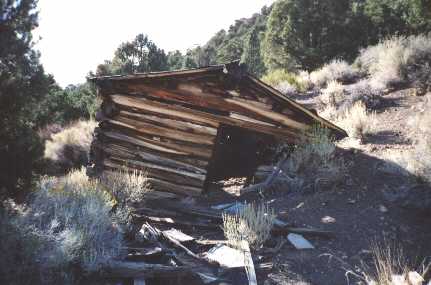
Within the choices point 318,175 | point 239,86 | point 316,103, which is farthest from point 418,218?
point 316,103

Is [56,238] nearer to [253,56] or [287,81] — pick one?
[287,81]

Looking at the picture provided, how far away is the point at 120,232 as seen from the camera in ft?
17.7

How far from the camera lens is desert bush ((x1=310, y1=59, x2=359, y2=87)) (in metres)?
15.6

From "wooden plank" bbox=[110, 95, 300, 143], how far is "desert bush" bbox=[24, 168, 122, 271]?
132 inches

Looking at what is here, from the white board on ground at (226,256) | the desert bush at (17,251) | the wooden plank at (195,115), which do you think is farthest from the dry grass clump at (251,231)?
the wooden plank at (195,115)

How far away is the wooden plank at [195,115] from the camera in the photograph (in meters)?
8.37

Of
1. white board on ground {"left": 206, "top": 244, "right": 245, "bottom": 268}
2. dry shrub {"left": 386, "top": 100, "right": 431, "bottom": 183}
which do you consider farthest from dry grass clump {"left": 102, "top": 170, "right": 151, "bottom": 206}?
dry shrub {"left": 386, "top": 100, "right": 431, "bottom": 183}

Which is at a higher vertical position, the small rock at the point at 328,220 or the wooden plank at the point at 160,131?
the wooden plank at the point at 160,131

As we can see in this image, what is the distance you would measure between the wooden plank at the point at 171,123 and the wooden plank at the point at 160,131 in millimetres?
90

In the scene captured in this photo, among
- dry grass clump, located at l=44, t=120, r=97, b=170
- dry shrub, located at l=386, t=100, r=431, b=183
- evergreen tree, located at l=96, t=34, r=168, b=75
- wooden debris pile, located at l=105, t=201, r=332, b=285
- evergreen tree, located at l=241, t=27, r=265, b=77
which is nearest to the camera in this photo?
wooden debris pile, located at l=105, t=201, r=332, b=285

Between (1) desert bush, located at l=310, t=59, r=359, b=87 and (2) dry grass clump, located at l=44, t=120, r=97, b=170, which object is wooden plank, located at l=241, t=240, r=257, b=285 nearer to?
(1) desert bush, located at l=310, t=59, r=359, b=87

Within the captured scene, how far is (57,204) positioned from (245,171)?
584 centimetres

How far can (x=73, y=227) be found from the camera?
15.1 feet

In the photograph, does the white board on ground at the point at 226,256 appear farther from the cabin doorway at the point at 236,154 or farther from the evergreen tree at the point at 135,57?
the evergreen tree at the point at 135,57
